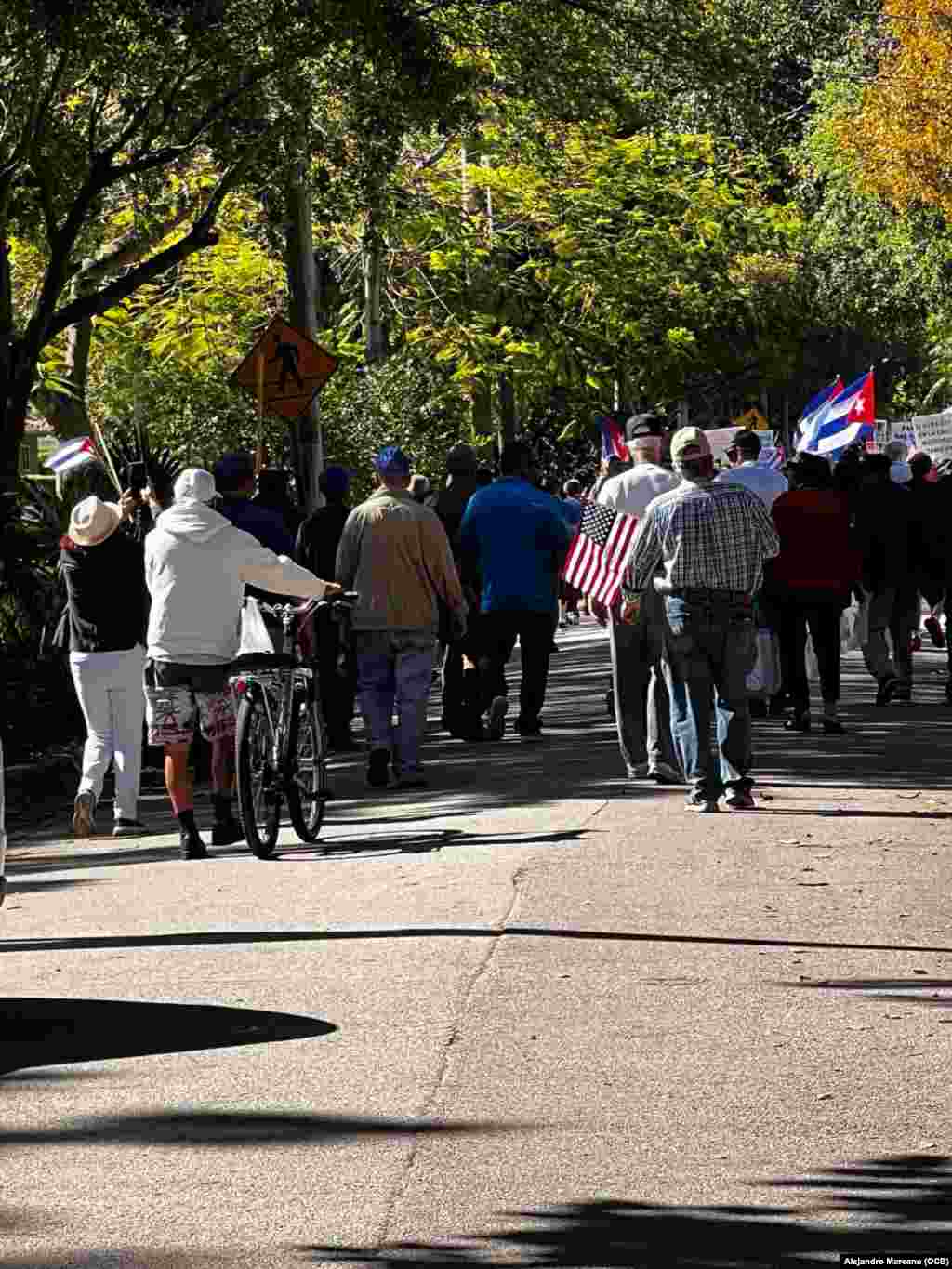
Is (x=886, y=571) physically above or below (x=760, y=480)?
below

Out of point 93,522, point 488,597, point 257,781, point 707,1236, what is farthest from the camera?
point 488,597

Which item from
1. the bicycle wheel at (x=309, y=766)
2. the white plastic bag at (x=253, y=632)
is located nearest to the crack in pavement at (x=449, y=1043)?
the bicycle wheel at (x=309, y=766)

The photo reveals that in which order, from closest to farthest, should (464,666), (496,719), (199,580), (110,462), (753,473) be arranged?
(199,580) < (753,473) < (464,666) < (496,719) < (110,462)

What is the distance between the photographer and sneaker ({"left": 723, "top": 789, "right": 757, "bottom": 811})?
1453cm

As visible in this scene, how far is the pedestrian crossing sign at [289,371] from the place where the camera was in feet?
75.7

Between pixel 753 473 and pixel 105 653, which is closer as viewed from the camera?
pixel 105 653

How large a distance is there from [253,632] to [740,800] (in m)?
2.73

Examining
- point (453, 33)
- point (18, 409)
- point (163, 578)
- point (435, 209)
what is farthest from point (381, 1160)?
point (435, 209)

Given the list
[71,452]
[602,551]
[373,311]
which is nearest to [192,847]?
[602,551]

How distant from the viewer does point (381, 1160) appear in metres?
6.62

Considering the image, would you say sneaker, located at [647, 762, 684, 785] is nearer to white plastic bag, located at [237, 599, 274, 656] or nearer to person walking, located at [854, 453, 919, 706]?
white plastic bag, located at [237, 599, 274, 656]

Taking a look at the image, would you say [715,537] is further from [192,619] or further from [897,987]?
[897,987]

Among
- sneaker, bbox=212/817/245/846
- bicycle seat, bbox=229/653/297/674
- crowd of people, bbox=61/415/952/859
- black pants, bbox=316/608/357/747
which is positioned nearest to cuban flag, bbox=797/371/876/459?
crowd of people, bbox=61/415/952/859

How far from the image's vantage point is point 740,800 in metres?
14.5
